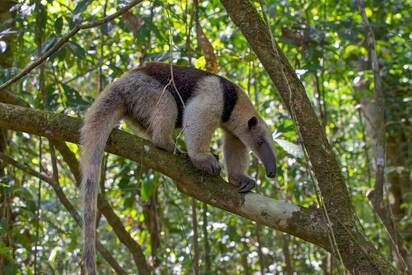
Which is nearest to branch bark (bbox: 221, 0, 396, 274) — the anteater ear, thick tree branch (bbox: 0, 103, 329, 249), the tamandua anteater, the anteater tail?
thick tree branch (bbox: 0, 103, 329, 249)

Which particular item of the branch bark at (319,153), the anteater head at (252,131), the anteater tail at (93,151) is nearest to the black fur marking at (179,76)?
the anteater tail at (93,151)

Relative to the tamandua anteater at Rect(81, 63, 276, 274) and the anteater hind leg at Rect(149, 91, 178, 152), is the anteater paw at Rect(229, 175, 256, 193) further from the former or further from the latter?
the anteater hind leg at Rect(149, 91, 178, 152)

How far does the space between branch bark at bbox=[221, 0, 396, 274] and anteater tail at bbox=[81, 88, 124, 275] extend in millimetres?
1277

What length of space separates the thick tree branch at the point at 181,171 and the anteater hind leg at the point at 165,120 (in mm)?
513

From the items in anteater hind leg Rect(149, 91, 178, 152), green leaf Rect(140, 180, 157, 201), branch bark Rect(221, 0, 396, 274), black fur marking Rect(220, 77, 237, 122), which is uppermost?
black fur marking Rect(220, 77, 237, 122)

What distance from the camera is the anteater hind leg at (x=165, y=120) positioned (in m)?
4.26

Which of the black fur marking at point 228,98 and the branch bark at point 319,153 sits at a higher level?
the black fur marking at point 228,98

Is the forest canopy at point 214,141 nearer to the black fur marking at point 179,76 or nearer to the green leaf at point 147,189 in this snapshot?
the green leaf at point 147,189

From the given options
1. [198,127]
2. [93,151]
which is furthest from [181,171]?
[198,127]

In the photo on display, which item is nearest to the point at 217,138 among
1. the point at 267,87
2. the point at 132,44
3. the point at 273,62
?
the point at 267,87

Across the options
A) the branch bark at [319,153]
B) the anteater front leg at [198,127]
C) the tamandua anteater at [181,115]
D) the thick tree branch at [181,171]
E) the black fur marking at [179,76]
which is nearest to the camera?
the branch bark at [319,153]

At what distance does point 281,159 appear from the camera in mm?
6559

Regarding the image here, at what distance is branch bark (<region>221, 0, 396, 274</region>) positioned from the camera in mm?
2955

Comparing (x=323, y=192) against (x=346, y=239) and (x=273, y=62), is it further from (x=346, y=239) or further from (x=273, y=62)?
(x=273, y=62)
